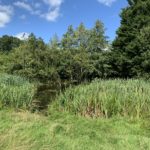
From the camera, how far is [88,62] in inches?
1395

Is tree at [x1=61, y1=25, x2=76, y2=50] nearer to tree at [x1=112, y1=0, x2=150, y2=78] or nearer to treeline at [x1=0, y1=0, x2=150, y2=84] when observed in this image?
treeline at [x1=0, y1=0, x2=150, y2=84]

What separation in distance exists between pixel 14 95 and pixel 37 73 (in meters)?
23.4

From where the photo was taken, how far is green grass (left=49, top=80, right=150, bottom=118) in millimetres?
10570

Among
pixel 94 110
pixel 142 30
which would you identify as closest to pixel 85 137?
pixel 94 110

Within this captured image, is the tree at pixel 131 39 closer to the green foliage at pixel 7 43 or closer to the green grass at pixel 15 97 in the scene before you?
the green grass at pixel 15 97

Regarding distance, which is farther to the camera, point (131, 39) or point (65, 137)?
point (131, 39)

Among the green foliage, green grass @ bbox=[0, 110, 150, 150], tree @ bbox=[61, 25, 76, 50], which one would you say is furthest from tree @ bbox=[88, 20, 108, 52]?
the green foliage

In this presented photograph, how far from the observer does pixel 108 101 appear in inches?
421

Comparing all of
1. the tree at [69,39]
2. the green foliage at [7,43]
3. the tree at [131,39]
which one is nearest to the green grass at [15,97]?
the tree at [131,39]

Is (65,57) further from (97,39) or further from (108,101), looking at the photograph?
(108,101)

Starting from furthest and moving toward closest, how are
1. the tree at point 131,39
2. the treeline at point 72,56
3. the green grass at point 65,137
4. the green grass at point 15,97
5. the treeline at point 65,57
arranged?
1. the treeline at point 65,57
2. the treeline at point 72,56
3. the tree at point 131,39
4. the green grass at point 15,97
5. the green grass at point 65,137

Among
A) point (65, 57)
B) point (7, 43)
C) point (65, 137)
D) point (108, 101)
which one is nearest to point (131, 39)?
point (65, 57)

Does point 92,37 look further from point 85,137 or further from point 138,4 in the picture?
point 85,137

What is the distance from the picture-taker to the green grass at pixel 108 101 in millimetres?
10570
